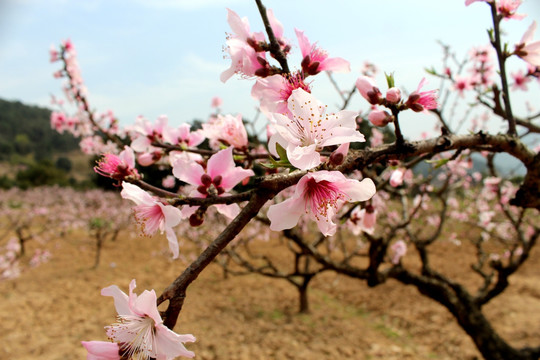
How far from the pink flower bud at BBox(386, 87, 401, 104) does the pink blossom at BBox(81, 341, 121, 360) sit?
0.92 metres

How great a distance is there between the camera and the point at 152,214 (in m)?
0.96

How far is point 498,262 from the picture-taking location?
312 cm

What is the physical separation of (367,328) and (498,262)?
2209 millimetres

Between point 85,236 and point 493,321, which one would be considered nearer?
point 493,321

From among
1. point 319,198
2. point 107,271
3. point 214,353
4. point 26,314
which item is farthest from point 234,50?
point 107,271

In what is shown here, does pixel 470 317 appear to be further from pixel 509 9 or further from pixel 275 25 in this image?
pixel 275 25

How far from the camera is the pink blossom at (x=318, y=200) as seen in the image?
2.48ft

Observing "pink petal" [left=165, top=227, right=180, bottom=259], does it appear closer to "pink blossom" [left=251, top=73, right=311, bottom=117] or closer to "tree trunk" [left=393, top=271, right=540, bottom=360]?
"pink blossom" [left=251, top=73, right=311, bottom=117]

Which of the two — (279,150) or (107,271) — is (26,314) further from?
(279,150)

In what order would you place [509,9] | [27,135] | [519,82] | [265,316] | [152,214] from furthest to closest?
1. [27,135]
2. [265,316]
3. [519,82]
4. [509,9]
5. [152,214]

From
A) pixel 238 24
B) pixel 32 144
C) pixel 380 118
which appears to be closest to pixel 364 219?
pixel 380 118

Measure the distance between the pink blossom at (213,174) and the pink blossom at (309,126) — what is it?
0.14 metres

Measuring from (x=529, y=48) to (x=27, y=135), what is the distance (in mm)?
67032

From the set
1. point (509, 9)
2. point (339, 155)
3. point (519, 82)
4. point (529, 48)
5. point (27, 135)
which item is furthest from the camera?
point (27, 135)
